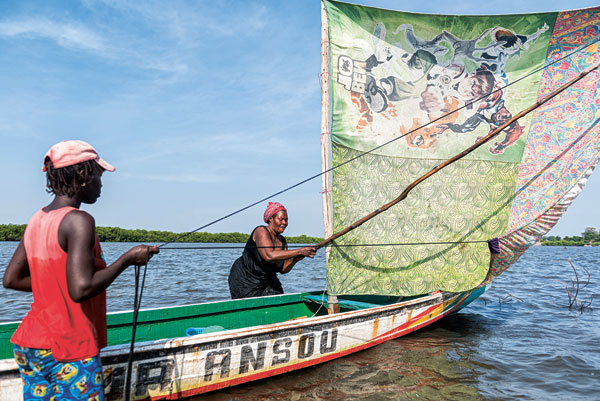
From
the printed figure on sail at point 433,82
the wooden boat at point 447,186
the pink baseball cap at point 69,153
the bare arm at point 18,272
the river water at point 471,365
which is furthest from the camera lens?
the printed figure on sail at point 433,82

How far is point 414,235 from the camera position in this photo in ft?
21.2

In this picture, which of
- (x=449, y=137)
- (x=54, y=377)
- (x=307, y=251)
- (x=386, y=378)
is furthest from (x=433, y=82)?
(x=54, y=377)

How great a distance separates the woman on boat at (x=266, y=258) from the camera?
6027mm

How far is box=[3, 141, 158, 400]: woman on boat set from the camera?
6.86ft

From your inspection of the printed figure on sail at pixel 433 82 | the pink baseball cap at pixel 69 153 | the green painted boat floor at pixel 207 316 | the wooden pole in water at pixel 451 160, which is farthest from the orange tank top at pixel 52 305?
the printed figure on sail at pixel 433 82

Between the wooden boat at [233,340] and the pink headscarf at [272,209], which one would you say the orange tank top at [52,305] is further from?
the pink headscarf at [272,209]

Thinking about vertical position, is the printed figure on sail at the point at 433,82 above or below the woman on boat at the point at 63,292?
above

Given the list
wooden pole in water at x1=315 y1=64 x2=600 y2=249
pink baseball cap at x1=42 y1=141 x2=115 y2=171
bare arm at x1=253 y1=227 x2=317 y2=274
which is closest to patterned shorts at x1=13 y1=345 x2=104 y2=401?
pink baseball cap at x1=42 y1=141 x2=115 y2=171

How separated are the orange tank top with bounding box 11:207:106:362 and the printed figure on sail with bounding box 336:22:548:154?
4.89 metres

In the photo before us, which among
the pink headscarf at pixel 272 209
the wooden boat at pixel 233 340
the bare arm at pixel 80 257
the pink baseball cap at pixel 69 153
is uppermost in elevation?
the pink headscarf at pixel 272 209

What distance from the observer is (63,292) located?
214cm

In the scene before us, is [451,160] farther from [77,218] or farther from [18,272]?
[18,272]

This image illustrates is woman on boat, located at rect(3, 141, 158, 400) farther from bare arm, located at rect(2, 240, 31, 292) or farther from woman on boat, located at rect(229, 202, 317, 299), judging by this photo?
woman on boat, located at rect(229, 202, 317, 299)

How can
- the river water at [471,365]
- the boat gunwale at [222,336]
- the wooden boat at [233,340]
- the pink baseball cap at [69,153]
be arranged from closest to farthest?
the pink baseball cap at [69,153] → the boat gunwale at [222,336] → the wooden boat at [233,340] → the river water at [471,365]
